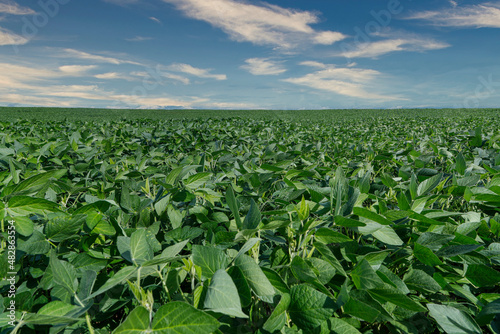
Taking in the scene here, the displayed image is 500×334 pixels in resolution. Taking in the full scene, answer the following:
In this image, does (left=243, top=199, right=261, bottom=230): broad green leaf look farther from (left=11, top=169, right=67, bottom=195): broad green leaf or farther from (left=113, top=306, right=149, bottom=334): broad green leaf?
(left=11, top=169, right=67, bottom=195): broad green leaf

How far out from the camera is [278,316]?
73 centimetres

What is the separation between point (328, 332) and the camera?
0.80m

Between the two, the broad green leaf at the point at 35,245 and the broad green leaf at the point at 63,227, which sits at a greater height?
the broad green leaf at the point at 63,227

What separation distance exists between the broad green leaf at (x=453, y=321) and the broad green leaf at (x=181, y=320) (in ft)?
1.77

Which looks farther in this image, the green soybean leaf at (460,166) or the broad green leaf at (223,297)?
the green soybean leaf at (460,166)

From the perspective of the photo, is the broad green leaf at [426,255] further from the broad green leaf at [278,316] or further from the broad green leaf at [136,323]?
the broad green leaf at [136,323]

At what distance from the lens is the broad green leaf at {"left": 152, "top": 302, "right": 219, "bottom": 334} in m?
0.57

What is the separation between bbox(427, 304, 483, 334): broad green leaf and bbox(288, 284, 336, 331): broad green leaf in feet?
0.80

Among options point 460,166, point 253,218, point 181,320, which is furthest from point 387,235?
point 460,166

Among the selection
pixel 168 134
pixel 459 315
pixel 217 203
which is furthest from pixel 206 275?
pixel 168 134

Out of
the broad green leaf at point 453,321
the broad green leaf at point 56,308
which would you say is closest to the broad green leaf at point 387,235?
the broad green leaf at point 453,321

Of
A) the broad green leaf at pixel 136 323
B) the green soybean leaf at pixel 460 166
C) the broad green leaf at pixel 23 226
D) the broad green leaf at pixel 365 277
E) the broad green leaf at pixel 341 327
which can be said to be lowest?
the broad green leaf at pixel 341 327

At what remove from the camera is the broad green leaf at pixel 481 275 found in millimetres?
965

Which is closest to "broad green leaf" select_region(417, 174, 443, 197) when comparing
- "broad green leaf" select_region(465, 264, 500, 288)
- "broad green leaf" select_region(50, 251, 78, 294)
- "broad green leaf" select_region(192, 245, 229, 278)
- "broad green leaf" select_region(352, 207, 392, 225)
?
"broad green leaf" select_region(465, 264, 500, 288)
